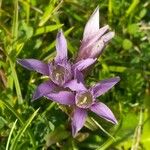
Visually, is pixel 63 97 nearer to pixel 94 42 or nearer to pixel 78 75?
pixel 78 75

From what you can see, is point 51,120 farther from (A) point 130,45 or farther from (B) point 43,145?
(A) point 130,45

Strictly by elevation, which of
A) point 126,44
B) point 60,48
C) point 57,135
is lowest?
point 57,135

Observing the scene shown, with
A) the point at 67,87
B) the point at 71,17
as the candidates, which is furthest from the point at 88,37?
the point at 71,17

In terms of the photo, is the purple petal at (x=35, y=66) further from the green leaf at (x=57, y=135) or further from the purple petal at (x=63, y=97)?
the green leaf at (x=57, y=135)

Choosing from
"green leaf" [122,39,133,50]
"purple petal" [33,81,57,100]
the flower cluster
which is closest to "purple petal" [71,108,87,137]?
the flower cluster

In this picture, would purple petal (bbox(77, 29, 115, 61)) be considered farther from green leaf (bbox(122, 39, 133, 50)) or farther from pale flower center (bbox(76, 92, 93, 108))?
green leaf (bbox(122, 39, 133, 50))

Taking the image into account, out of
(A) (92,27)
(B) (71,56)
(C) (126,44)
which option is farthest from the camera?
(C) (126,44)

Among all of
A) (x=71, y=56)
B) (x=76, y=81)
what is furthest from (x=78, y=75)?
(x=71, y=56)
